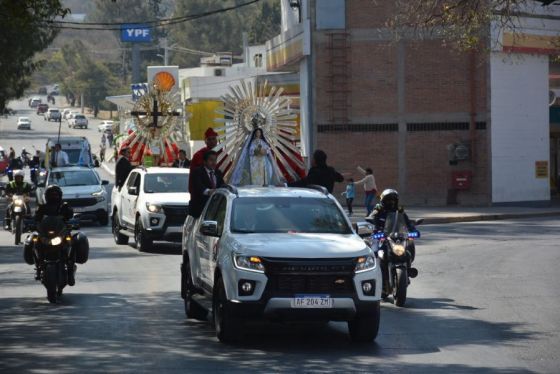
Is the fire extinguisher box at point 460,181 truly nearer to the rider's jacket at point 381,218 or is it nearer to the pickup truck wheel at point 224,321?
the rider's jacket at point 381,218

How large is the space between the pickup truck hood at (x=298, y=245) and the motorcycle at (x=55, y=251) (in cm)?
466

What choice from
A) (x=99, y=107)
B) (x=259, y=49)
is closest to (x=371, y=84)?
(x=259, y=49)

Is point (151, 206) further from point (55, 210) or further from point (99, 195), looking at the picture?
point (99, 195)

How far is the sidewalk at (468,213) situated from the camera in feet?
131

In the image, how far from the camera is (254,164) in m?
24.4

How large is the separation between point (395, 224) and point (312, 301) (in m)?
5.03

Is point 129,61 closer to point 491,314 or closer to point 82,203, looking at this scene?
point 82,203

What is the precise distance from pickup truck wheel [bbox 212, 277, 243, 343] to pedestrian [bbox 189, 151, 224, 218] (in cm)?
303

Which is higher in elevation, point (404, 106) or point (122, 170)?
point (404, 106)

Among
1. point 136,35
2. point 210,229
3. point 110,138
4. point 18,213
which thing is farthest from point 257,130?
point 136,35

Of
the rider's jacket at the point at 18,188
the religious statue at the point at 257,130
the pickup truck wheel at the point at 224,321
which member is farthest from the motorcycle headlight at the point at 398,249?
the rider's jacket at the point at 18,188

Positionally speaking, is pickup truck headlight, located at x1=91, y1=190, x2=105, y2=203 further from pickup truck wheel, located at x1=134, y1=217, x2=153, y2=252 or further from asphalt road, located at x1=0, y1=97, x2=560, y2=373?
asphalt road, located at x1=0, y1=97, x2=560, y2=373

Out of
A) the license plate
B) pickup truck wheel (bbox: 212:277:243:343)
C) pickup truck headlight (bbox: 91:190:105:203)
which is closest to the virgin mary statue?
pickup truck wheel (bbox: 212:277:243:343)

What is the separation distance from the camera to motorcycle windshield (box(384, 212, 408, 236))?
59.2ft
